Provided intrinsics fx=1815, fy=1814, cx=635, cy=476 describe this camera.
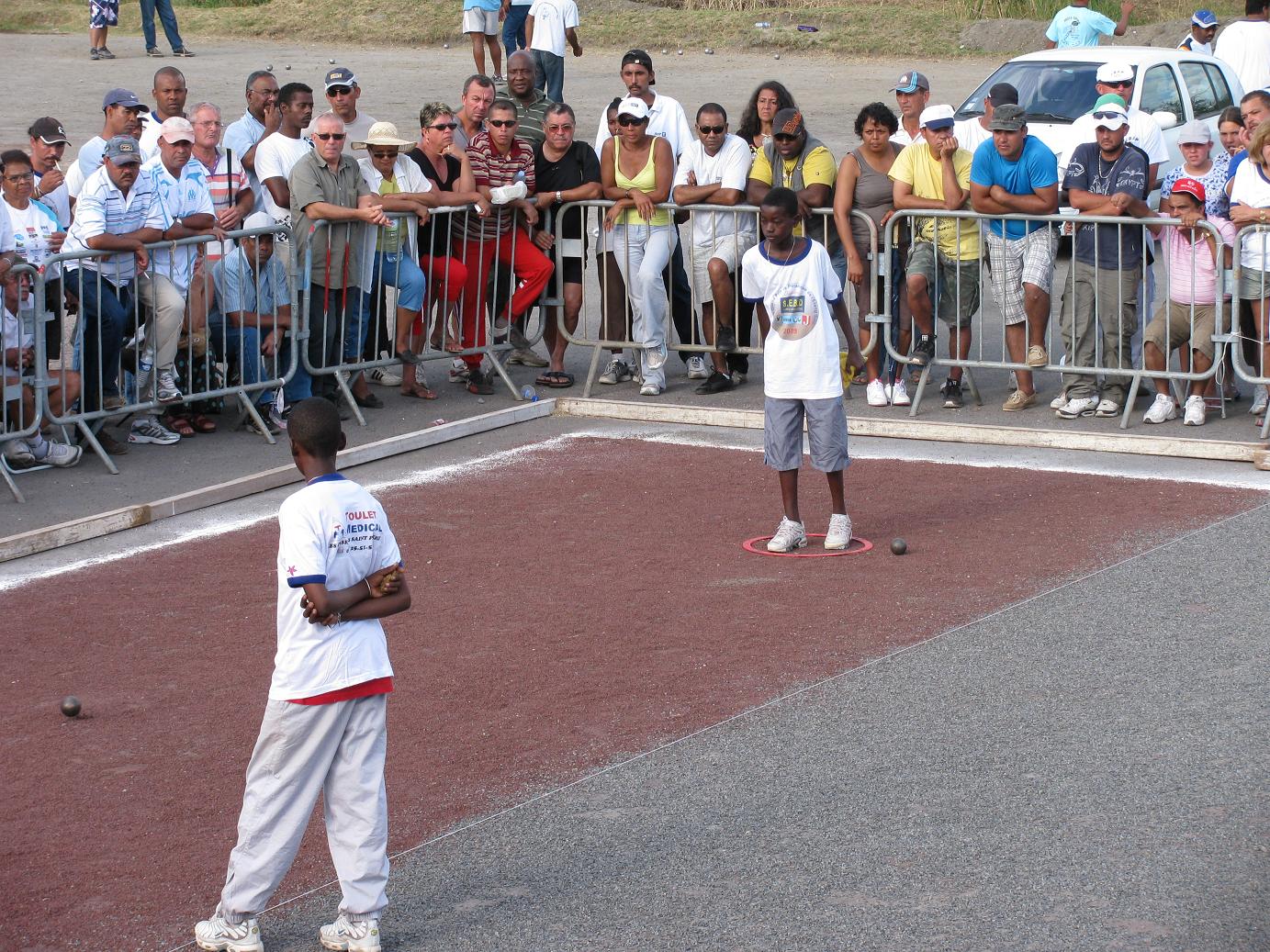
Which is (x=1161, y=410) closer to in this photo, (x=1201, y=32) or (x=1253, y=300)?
(x=1253, y=300)

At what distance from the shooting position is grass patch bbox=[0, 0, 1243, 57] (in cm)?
3406

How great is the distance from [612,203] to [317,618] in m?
8.44

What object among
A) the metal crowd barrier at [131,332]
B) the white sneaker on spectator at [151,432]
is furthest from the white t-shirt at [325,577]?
the white sneaker on spectator at [151,432]

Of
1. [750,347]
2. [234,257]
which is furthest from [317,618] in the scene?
[750,347]

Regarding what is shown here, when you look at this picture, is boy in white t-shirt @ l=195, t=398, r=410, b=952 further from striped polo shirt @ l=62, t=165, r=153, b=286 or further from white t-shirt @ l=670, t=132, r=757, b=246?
white t-shirt @ l=670, t=132, r=757, b=246

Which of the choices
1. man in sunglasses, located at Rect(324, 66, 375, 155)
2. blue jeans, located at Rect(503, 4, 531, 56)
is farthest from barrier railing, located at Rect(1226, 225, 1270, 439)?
blue jeans, located at Rect(503, 4, 531, 56)

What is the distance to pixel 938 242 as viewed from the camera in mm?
12750

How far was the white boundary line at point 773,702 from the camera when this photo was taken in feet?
20.3

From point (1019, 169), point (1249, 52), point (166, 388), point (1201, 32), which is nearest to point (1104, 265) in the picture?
point (1019, 169)

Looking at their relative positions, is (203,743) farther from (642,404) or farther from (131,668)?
(642,404)

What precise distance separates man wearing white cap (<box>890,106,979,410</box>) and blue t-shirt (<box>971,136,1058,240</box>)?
0.24 meters

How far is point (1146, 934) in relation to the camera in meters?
5.33

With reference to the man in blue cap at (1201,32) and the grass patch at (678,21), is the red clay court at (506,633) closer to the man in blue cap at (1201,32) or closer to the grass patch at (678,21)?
the man in blue cap at (1201,32)

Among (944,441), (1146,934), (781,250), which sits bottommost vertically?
(1146,934)
